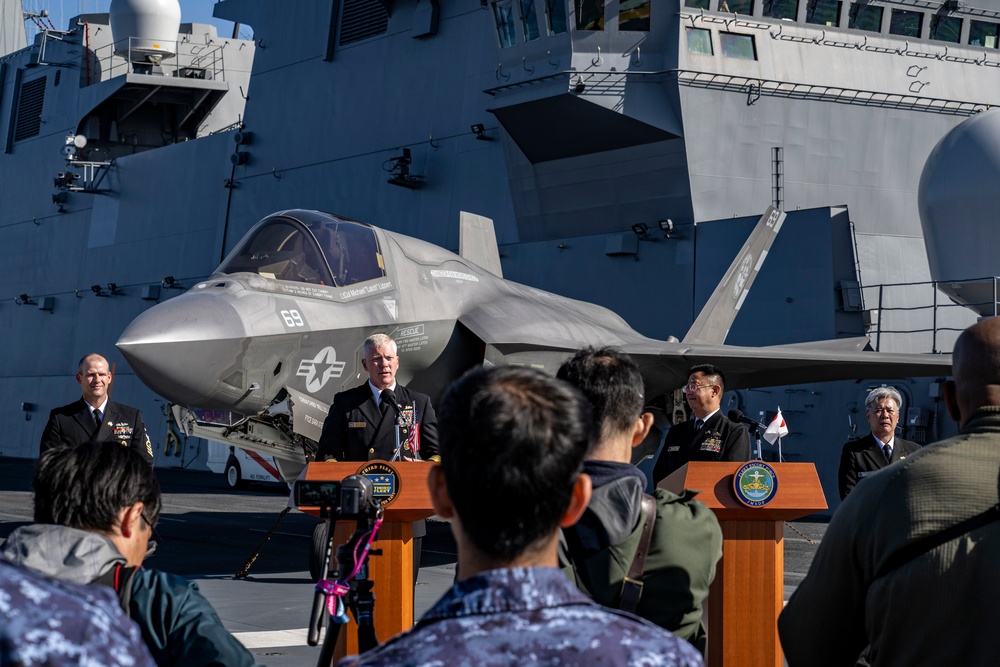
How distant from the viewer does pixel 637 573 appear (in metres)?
3.04

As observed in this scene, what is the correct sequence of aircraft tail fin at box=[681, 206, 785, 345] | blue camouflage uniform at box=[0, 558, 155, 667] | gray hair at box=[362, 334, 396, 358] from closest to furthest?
blue camouflage uniform at box=[0, 558, 155, 667]
gray hair at box=[362, 334, 396, 358]
aircraft tail fin at box=[681, 206, 785, 345]

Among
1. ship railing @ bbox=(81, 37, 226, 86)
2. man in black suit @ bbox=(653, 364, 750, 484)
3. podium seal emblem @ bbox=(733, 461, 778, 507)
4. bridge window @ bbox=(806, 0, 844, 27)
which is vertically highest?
ship railing @ bbox=(81, 37, 226, 86)

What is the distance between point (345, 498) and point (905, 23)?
2003 cm

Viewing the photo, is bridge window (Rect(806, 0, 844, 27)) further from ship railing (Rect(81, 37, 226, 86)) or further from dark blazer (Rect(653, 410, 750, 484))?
ship railing (Rect(81, 37, 226, 86))

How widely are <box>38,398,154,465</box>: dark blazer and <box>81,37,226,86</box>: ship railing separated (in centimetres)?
2837

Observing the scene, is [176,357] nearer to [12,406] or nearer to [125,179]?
[125,179]

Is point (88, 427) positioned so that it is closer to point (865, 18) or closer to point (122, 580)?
point (122, 580)

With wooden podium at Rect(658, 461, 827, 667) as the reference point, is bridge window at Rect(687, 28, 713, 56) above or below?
above

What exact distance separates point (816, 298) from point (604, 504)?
17.1m

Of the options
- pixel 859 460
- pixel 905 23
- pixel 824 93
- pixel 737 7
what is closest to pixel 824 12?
pixel 824 93

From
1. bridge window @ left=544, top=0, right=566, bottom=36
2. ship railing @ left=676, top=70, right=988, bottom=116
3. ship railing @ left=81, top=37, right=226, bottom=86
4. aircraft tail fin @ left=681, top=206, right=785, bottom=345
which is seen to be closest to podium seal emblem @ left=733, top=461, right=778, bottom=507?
aircraft tail fin @ left=681, top=206, right=785, bottom=345

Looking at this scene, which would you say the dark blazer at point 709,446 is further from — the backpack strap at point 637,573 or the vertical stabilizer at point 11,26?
the vertical stabilizer at point 11,26

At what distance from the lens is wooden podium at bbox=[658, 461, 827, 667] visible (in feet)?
16.0

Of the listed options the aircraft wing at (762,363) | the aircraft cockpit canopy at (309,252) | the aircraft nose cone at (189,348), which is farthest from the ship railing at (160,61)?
the aircraft nose cone at (189,348)
